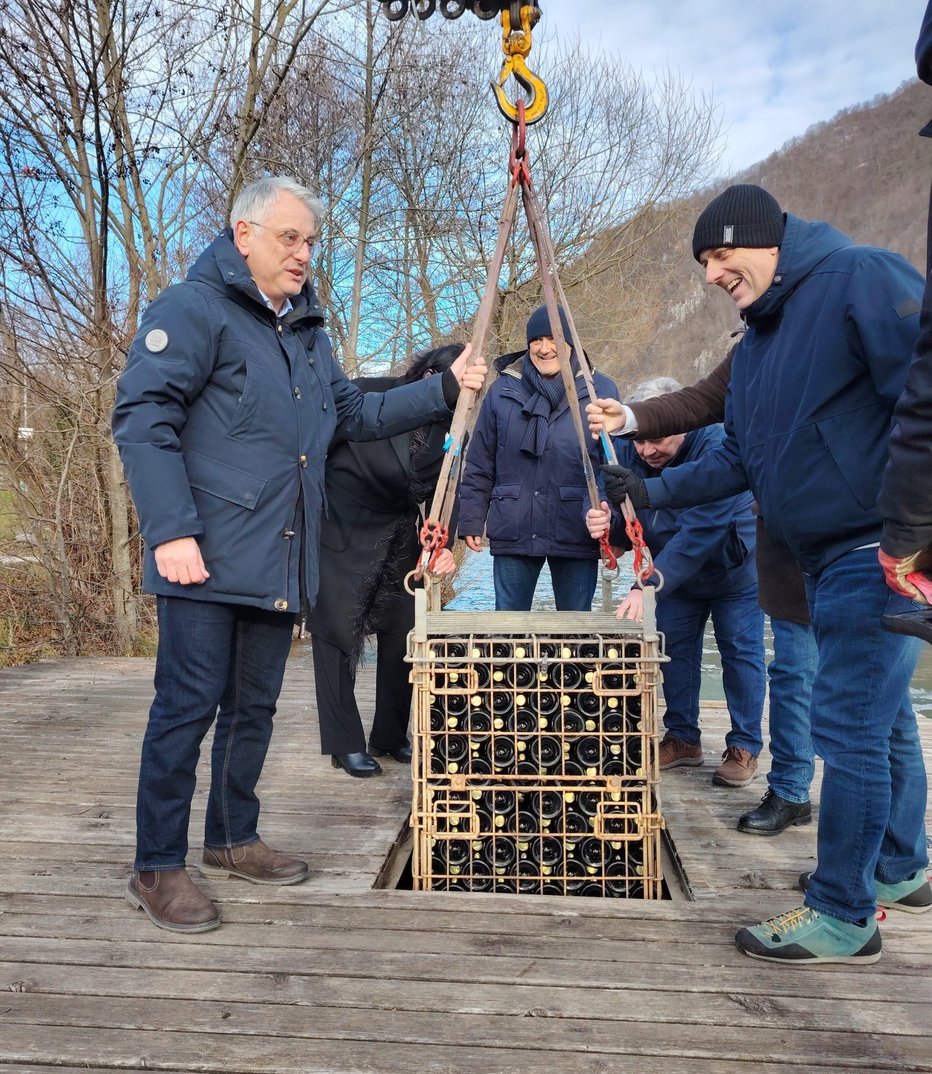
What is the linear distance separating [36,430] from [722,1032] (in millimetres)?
5714

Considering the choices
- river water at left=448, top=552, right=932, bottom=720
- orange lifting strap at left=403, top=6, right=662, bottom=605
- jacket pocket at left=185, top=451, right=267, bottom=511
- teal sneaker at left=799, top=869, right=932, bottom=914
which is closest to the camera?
jacket pocket at left=185, top=451, right=267, bottom=511

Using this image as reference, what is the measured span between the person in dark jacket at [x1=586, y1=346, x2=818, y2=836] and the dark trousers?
1.27 m

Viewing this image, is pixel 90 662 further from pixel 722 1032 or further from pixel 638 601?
pixel 722 1032

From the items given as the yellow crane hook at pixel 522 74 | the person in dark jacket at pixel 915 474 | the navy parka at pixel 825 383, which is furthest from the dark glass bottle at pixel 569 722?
the yellow crane hook at pixel 522 74

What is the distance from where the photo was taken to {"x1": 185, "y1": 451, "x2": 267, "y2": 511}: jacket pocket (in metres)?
2.15

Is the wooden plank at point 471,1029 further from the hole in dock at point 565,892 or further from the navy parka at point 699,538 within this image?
the navy parka at point 699,538

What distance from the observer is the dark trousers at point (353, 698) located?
3.41m

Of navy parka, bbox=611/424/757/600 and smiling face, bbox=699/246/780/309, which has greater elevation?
smiling face, bbox=699/246/780/309

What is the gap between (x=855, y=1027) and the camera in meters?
1.76

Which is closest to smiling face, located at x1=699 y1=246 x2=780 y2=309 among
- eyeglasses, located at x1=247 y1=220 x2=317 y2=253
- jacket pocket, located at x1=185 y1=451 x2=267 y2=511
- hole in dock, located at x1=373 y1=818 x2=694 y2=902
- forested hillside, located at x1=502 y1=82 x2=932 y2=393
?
eyeglasses, located at x1=247 y1=220 x2=317 y2=253

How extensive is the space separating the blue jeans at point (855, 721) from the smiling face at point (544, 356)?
1907mm

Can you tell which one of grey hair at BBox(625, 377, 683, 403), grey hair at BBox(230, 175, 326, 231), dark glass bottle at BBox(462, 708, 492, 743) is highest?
grey hair at BBox(230, 175, 326, 231)

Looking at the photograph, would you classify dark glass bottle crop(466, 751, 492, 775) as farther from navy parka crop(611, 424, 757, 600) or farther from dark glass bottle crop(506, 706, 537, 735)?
navy parka crop(611, 424, 757, 600)

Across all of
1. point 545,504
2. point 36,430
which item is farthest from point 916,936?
point 36,430
